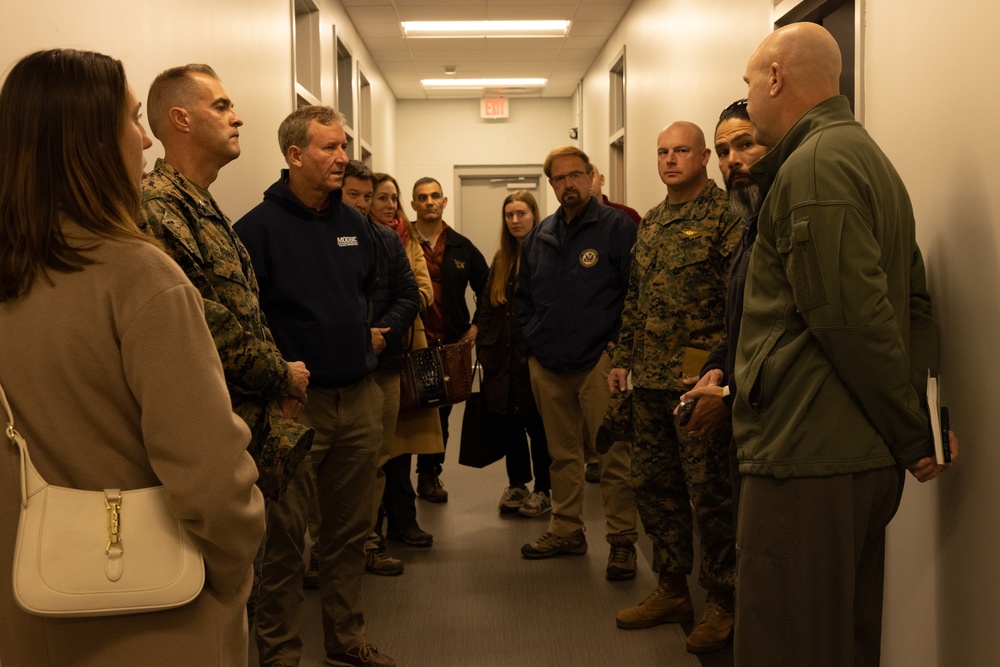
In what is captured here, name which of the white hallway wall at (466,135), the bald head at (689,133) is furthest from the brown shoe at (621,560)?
the white hallway wall at (466,135)

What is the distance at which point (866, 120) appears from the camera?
2.46 m

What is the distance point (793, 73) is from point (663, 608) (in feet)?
6.15

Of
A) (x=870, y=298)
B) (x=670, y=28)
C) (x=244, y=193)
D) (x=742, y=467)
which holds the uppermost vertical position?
(x=670, y=28)

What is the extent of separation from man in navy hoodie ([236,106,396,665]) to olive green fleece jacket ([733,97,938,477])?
1233 millimetres

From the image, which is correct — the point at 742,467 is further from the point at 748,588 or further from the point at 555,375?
the point at 555,375

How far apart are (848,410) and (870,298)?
0.22m

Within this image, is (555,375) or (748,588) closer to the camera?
(748,588)

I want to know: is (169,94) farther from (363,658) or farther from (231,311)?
(363,658)

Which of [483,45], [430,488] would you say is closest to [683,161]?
[430,488]

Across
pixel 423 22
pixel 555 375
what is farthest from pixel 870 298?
pixel 423 22

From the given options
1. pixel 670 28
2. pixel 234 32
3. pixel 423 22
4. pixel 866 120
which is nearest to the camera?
pixel 866 120

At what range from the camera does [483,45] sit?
789 cm

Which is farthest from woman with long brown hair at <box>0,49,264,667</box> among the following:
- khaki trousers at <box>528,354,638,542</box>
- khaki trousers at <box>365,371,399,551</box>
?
khaki trousers at <box>528,354,638,542</box>

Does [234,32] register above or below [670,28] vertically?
below
